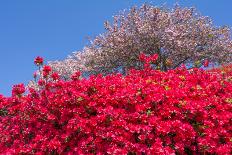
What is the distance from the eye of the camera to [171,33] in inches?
1578

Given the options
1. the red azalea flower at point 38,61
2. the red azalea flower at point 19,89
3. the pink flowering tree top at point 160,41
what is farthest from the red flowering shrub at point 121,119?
the pink flowering tree top at point 160,41

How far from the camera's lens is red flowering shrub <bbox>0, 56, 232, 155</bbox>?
1097cm

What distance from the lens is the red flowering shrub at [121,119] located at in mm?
10969

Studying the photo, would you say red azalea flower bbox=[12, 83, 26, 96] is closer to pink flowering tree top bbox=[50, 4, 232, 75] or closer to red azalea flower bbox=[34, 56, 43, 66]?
red azalea flower bbox=[34, 56, 43, 66]

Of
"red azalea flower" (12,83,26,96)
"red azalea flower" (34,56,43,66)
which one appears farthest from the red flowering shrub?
"red azalea flower" (34,56,43,66)

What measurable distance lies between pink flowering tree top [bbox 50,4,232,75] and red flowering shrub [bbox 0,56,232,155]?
25517 millimetres

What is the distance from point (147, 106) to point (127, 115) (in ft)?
2.04

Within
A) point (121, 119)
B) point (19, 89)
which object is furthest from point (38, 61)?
point (121, 119)

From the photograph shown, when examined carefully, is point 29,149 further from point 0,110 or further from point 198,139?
point 198,139

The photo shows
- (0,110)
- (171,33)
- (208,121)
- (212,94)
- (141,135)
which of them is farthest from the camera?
(171,33)

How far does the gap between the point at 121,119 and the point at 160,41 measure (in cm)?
2876

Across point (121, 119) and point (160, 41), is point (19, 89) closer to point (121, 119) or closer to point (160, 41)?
point (121, 119)

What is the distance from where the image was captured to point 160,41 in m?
39.4

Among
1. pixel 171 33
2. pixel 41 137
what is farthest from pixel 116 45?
pixel 41 137
